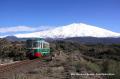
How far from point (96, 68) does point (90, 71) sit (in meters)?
0.82

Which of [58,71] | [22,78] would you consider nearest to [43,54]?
[58,71]

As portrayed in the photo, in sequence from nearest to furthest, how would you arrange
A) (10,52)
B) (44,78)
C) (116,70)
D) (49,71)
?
(44,78) < (116,70) < (49,71) < (10,52)

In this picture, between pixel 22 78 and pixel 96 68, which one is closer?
pixel 22 78

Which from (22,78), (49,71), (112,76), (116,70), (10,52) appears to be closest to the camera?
(22,78)

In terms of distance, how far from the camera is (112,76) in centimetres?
1809

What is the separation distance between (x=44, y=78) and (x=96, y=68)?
541 cm

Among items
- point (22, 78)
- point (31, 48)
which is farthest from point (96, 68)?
point (31, 48)

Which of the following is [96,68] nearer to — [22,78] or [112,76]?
[112,76]

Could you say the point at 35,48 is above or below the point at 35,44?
below

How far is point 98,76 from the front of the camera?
1833 centimetres

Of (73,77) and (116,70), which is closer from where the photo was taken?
(73,77)

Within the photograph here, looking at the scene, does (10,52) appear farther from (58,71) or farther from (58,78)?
(58,78)

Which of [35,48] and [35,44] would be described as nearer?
[35,48]

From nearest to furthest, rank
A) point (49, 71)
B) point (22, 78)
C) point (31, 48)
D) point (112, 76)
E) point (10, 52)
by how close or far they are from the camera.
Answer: point (22, 78)
point (112, 76)
point (49, 71)
point (31, 48)
point (10, 52)
